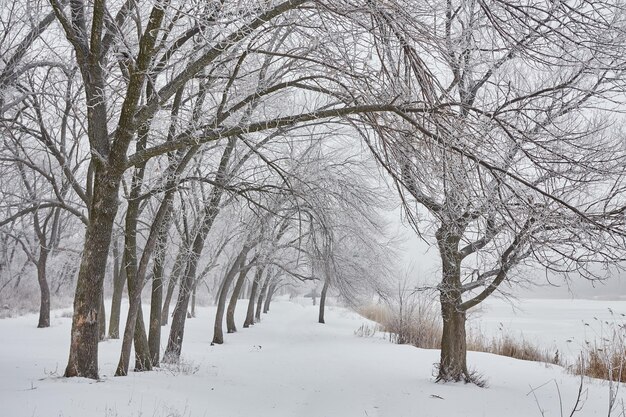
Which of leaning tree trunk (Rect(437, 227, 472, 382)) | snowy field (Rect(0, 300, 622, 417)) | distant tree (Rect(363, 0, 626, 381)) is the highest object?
distant tree (Rect(363, 0, 626, 381))

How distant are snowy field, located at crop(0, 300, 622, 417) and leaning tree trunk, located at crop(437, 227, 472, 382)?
47 cm

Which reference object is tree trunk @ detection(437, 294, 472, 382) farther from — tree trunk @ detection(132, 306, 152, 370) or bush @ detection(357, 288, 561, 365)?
tree trunk @ detection(132, 306, 152, 370)

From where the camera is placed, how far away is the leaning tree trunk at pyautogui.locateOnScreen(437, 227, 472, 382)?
817cm

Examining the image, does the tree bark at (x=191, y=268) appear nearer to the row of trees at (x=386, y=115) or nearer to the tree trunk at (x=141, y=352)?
the row of trees at (x=386, y=115)

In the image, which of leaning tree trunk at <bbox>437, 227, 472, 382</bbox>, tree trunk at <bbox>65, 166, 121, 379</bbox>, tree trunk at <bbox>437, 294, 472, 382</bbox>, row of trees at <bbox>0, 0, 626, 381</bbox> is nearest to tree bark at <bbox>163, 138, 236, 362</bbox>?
row of trees at <bbox>0, 0, 626, 381</bbox>

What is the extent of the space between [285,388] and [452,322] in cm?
341

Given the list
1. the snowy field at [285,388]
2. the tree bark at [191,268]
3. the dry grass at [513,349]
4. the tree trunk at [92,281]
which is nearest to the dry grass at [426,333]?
the dry grass at [513,349]

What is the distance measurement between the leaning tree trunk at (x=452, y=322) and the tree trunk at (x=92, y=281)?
5396mm

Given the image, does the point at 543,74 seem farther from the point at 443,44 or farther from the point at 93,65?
the point at 93,65

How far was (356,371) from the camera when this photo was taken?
9758mm

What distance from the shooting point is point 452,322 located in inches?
338

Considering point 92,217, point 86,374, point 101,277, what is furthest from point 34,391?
point 92,217

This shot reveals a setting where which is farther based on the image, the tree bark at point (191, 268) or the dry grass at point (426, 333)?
the dry grass at point (426, 333)

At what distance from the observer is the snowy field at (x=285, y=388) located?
4.96 m
